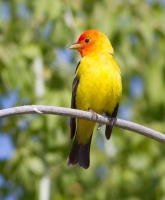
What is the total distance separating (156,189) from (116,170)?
1194 millimetres

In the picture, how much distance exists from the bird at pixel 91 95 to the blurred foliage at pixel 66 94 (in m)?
1.08

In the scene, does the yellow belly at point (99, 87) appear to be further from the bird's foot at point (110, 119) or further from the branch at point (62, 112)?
the branch at point (62, 112)

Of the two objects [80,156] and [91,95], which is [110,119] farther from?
[80,156]

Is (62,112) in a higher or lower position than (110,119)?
lower

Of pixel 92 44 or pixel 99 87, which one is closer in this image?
pixel 99 87

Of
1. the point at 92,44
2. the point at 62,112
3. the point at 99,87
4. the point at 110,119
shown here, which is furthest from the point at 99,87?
the point at 62,112

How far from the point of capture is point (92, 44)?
6602 mm

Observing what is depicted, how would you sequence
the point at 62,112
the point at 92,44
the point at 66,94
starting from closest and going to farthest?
the point at 62,112
the point at 92,44
the point at 66,94

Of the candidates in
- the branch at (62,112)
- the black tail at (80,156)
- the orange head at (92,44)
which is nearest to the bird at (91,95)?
the black tail at (80,156)

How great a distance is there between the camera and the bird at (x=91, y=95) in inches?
230

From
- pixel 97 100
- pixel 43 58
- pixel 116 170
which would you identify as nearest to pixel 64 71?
pixel 43 58

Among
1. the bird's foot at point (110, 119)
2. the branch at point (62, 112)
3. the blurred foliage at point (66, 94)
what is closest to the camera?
the branch at point (62, 112)

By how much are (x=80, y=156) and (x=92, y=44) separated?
110 centimetres

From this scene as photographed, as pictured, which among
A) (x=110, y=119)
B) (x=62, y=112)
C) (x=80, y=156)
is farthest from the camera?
(x=80, y=156)
